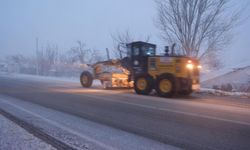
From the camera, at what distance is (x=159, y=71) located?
18.2 meters

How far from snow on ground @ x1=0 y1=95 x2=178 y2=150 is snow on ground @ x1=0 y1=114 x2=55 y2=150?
8.1 inches

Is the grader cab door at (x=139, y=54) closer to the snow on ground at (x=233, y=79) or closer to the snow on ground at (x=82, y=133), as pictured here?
the snow on ground at (x=82, y=133)

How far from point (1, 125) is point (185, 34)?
19.9 m

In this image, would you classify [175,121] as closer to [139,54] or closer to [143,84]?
[143,84]

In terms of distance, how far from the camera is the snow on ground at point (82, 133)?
23.4ft

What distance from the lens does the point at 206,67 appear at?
1324 inches

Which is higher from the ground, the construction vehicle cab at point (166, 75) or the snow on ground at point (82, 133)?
the construction vehicle cab at point (166, 75)

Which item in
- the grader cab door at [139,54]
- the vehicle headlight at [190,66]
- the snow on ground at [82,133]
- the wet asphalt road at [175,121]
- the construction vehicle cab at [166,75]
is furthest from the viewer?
the grader cab door at [139,54]

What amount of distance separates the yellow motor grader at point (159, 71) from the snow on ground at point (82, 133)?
24.1ft

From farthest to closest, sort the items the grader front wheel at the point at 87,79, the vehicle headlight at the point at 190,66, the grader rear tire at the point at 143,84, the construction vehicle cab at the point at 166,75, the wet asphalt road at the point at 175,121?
1. the grader front wheel at the point at 87,79
2. the grader rear tire at the point at 143,84
3. the vehicle headlight at the point at 190,66
4. the construction vehicle cab at the point at 166,75
5. the wet asphalt road at the point at 175,121

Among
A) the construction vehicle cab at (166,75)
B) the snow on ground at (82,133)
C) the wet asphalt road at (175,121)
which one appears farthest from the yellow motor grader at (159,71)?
the snow on ground at (82,133)

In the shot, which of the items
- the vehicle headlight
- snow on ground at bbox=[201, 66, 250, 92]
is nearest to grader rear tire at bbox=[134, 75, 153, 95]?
the vehicle headlight

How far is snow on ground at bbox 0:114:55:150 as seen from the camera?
680cm

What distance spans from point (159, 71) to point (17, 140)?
Result: 1162 centimetres
